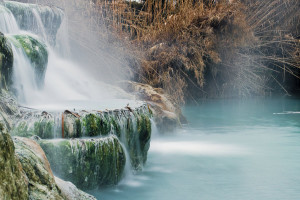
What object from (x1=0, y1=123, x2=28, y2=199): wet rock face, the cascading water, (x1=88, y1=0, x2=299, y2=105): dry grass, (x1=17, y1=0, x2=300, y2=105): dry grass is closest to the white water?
the cascading water

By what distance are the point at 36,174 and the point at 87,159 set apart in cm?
155

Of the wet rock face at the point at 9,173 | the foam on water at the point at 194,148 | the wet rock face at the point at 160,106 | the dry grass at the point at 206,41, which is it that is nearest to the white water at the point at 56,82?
the wet rock face at the point at 160,106

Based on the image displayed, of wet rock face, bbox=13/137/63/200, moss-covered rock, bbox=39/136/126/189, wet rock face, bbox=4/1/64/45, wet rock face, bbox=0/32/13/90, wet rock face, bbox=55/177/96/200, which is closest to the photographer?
wet rock face, bbox=13/137/63/200

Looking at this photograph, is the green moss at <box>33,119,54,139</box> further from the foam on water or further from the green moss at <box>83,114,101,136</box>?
the foam on water

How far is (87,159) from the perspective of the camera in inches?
159

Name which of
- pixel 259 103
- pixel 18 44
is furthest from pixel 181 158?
pixel 259 103

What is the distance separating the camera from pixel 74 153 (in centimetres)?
392

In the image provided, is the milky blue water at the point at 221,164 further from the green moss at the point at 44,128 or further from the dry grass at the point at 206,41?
the dry grass at the point at 206,41

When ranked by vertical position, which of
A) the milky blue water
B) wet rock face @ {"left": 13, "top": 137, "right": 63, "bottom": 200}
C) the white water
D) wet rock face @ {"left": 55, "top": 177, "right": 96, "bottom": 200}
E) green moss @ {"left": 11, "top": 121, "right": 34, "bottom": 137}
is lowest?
the milky blue water

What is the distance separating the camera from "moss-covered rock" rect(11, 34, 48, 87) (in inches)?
210

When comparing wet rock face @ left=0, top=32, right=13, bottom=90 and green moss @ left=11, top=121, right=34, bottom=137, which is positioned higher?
wet rock face @ left=0, top=32, right=13, bottom=90

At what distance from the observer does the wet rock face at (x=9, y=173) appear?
1908 mm

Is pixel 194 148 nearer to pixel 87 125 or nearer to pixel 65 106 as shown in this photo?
pixel 65 106

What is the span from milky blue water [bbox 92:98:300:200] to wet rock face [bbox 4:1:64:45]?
2.36m
